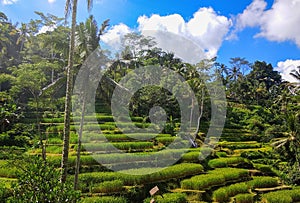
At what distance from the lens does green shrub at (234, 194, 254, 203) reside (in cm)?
1234

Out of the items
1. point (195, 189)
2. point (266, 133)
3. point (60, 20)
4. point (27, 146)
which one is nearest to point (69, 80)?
point (195, 189)

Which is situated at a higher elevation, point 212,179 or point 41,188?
point 41,188

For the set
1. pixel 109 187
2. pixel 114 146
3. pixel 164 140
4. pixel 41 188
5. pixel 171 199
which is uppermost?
pixel 41 188

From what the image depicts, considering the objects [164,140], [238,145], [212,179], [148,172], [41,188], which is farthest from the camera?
[238,145]

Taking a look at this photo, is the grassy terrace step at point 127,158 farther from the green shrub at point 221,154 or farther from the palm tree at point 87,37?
the green shrub at point 221,154

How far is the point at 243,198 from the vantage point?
40.9ft

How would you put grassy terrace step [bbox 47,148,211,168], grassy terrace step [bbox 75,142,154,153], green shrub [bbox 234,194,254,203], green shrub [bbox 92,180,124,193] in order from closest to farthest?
green shrub [bbox 92,180,124,193] → green shrub [bbox 234,194,254,203] → grassy terrace step [bbox 47,148,211,168] → grassy terrace step [bbox 75,142,154,153]

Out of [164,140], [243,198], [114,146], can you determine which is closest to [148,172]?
[114,146]

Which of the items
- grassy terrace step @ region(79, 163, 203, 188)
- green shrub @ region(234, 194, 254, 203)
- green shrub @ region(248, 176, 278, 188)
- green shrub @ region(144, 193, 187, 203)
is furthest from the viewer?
green shrub @ region(248, 176, 278, 188)

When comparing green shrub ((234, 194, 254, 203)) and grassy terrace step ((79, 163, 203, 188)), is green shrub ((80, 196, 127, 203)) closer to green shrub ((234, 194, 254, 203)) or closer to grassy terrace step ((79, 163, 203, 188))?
grassy terrace step ((79, 163, 203, 188))

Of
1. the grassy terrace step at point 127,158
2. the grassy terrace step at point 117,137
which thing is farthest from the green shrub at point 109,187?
the grassy terrace step at point 117,137

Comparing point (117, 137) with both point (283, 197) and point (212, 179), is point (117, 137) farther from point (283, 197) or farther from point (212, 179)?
point (283, 197)

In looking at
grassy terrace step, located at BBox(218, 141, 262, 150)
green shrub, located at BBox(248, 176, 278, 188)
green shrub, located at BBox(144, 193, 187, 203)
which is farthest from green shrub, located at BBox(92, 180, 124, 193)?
grassy terrace step, located at BBox(218, 141, 262, 150)

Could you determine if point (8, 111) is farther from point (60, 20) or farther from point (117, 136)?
point (60, 20)
